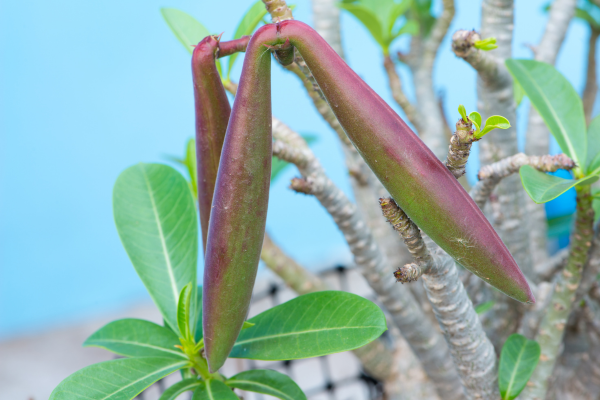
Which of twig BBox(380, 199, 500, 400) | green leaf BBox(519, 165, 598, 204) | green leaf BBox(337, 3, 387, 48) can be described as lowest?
twig BBox(380, 199, 500, 400)

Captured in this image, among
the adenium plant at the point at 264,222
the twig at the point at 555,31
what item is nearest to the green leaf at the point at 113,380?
the adenium plant at the point at 264,222

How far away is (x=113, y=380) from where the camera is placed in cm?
40

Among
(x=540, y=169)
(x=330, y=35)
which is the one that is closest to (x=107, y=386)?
(x=540, y=169)

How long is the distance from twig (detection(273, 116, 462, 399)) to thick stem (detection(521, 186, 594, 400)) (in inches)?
3.8

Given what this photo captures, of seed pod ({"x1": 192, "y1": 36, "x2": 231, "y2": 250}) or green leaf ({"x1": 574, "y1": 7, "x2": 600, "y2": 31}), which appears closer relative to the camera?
seed pod ({"x1": 192, "y1": 36, "x2": 231, "y2": 250})

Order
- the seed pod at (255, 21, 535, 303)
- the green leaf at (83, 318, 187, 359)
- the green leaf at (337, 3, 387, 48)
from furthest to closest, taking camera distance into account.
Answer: the green leaf at (337, 3, 387, 48) → the green leaf at (83, 318, 187, 359) → the seed pod at (255, 21, 535, 303)

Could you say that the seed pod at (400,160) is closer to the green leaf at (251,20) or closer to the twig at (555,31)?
the green leaf at (251,20)

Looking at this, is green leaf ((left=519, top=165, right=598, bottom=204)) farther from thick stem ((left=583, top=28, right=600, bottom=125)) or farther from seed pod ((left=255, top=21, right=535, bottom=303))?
thick stem ((left=583, top=28, right=600, bottom=125))

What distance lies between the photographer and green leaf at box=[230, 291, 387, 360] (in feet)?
1.24

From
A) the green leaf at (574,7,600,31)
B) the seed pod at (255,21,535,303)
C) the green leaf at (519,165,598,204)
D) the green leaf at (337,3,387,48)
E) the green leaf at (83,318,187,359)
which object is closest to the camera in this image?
the seed pod at (255,21,535,303)

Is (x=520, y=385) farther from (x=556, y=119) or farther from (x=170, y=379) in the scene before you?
(x=170, y=379)

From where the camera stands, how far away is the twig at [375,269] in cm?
51

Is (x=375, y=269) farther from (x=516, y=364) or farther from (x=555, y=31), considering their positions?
(x=555, y=31)

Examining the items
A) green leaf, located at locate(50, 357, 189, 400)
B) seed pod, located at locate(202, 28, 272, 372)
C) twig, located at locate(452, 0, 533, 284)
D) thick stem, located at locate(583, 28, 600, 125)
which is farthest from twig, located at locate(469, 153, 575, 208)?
thick stem, located at locate(583, 28, 600, 125)
